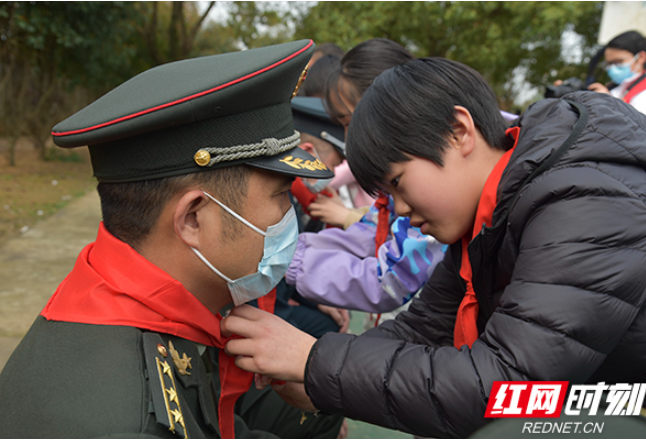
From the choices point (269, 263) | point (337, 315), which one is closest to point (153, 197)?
point (269, 263)

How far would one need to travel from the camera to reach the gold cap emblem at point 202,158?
4.11 feet

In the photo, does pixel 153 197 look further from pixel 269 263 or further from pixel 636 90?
pixel 636 90

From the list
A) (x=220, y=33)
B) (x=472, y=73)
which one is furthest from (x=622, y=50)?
(x=220, y=33)

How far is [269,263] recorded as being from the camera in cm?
148

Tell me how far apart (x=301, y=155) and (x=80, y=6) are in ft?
31.7

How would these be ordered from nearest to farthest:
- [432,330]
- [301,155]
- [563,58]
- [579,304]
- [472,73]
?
[579,304]
[301,155]
[472,73]
[432,330]
[563,58]

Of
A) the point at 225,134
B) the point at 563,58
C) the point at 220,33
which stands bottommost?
the point at 563,58

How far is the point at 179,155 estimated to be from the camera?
126 centimetres

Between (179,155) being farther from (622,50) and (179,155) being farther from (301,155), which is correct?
(622,50)

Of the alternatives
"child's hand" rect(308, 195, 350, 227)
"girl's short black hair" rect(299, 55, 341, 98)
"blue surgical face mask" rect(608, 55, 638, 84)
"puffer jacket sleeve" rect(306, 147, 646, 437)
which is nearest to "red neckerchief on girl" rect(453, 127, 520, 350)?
"puffer jacket sleeve" rect(306, 147, 646, 437)

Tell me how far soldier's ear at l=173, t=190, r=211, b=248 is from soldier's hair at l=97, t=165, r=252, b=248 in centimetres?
3

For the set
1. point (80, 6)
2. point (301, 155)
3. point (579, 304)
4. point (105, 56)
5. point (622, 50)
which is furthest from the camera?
point (105, 56)

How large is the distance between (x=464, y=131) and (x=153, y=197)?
3.38 ft

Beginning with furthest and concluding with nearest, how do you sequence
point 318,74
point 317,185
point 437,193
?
point 318,74, point 317,185, point 437,193
